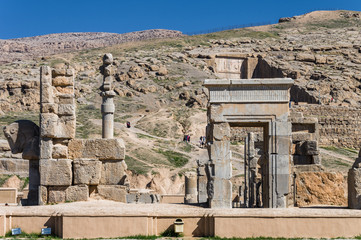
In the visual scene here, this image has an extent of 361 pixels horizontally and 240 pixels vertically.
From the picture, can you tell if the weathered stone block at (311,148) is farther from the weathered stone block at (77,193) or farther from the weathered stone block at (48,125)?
A: the weathered stone block at (48,125)

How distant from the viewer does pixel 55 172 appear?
15.1 m

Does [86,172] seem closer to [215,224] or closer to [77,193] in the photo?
[77,193]

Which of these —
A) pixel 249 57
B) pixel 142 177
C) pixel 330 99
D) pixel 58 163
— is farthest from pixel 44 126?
pixel 249 57

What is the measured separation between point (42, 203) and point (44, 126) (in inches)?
83.4

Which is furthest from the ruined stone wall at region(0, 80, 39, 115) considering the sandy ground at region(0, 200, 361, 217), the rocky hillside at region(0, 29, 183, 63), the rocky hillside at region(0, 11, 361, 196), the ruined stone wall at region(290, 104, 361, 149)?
the rocky hillside at region(0, 29, 183, 63)

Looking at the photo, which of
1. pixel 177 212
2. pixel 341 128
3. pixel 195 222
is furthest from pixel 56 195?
pixel 341 128

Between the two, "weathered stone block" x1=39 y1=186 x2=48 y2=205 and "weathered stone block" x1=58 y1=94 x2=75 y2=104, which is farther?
"weathered stone block" x1=58 y1=94 x2=75 y2=104

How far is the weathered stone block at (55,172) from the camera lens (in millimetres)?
15117

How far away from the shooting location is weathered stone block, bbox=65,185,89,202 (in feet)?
49.8

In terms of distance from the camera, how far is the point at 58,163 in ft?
49.7

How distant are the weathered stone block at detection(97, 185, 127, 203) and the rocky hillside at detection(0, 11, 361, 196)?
15.4 meters

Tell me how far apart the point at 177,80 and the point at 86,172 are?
160 ft

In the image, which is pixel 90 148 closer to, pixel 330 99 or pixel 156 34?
pixel 330 99

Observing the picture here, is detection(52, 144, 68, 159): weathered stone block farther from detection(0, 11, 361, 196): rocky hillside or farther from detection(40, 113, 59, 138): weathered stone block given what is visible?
detection(0, 11, 361, 196): rocky hillside
